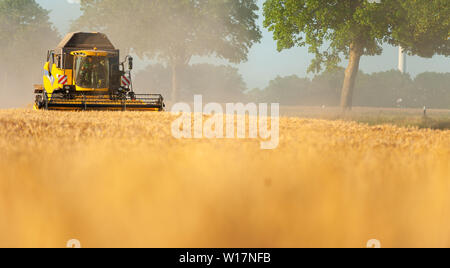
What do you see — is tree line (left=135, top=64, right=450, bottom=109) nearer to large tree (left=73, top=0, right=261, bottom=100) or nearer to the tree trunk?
large tree (left=73, top=0, right=261, bottom=100)

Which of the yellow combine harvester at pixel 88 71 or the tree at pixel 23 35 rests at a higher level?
the tree at pixel 23 35

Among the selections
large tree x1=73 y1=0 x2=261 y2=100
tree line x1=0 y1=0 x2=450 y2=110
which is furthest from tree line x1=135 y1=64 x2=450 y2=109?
large tree x1=73 y1=0 x2=261 y2=100

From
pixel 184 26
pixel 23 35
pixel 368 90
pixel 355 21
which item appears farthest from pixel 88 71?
pixel 368 90

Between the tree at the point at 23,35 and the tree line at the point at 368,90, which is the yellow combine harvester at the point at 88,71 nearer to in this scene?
the tree line at the point at 368,90

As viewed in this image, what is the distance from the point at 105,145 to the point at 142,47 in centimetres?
5167

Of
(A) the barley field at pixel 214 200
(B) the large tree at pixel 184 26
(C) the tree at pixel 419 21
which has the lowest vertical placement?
(A) the barley field at pixel 214 200

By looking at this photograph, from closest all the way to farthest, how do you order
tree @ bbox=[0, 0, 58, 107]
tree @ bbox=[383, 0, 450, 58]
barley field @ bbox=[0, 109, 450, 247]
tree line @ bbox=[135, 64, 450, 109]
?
barley field @ bbox=[0, 109, 450, 247] < tree @ bbox=[383, 0, 450, 58] < tree @ bbox=[0, 0, 58, 107] < tree line @ bbox=[135, 64, 450, 109]

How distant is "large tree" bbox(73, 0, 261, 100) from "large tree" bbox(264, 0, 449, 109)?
21597mm

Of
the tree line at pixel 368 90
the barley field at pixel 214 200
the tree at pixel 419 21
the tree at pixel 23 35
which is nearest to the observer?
the barley field at pixel 214 200

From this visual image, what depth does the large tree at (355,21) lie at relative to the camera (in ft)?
96.9

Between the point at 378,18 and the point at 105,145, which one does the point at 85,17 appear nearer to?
the point at 378,18

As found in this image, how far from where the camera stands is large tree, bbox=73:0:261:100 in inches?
2132

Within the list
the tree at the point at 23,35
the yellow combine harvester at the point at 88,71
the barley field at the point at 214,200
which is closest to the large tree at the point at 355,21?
the yellow combine harvester at the point at 88,71

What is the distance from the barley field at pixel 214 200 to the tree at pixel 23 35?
6305cm
